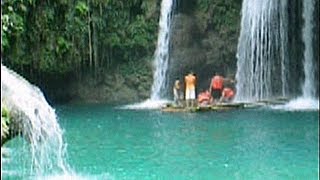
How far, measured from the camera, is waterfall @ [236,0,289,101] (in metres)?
22.8

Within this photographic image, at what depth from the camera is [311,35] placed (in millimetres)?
22656

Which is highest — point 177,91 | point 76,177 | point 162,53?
point 162,53

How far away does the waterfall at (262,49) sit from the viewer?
74.8ft

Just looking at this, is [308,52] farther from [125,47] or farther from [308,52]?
[125,47]

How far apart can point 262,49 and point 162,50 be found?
9.78ft

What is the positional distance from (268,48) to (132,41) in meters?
4.03

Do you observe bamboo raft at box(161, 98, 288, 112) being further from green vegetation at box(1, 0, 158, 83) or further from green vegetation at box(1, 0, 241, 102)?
green vegetation at box(1, 0, 158, 83)

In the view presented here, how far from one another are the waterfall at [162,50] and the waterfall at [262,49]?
7.08 feet

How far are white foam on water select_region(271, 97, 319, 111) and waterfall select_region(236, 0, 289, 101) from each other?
45.5 inches

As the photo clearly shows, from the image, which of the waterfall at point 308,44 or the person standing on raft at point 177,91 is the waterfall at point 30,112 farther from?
the waterfall at point 308,44

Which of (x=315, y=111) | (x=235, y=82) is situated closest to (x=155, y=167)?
(x=315, y=111)

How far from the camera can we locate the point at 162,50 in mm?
23438

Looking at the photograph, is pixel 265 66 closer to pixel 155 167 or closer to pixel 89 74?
pixel 89 74

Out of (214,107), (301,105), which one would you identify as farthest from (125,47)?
(301,105)
